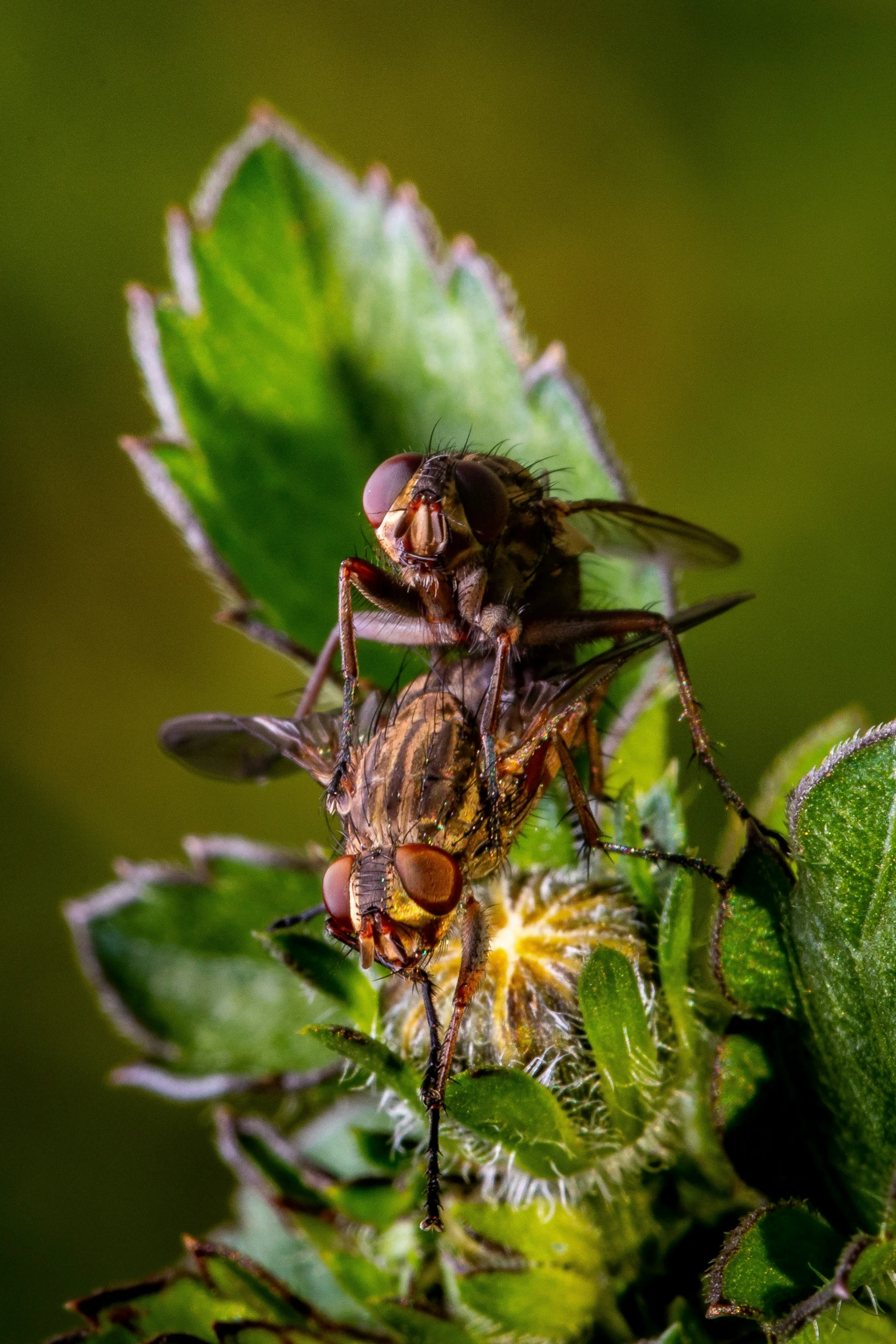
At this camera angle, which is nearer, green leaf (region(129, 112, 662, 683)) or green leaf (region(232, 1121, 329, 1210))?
green leaf (region(232, 1121, 329, 1210))

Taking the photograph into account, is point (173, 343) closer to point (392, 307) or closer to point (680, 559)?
point (392, 307)

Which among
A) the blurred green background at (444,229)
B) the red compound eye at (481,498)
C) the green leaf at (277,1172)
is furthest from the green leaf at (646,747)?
the blurred green background at (444,229)

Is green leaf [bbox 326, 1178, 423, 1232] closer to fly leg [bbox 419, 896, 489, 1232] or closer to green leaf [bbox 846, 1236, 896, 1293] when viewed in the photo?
fly leg [bbox 419, 896, 489, 1232]

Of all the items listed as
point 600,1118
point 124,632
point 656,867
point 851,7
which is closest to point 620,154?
point 851,7

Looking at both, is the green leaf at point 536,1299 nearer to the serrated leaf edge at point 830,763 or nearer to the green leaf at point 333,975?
the green leaf at point 333,975

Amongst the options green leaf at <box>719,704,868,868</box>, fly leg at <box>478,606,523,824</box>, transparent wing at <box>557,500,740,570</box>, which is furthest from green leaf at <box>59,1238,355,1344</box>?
transparent wing at <box>557,500,740,570</box>

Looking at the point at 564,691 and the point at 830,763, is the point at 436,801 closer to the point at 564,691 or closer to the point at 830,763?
the point at 564,691

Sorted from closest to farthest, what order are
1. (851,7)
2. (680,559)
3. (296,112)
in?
1. (680,559)
2. (851,7)
3. (296,112)
